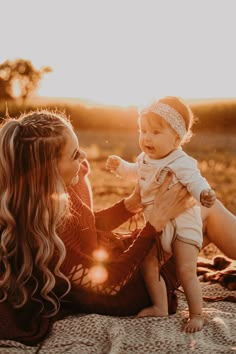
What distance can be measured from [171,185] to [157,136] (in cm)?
30

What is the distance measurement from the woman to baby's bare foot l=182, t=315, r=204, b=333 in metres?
0.29

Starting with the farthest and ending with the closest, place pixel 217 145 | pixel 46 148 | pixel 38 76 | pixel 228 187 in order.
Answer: pixel 38 76 < pixel 217 145 < pixel 228 187 < pixel 46 148

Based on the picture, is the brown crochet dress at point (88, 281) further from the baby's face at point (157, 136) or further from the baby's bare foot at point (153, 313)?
the baby's face at point (157, 136)

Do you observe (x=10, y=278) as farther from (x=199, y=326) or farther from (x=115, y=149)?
(x=115, y=149)

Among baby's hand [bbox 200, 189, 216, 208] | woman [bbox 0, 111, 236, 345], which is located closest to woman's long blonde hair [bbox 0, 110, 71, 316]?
woman [bbox 0, 111, 236, 345]

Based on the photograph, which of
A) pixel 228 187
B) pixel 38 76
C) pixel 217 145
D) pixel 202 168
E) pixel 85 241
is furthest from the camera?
pixel 38 76

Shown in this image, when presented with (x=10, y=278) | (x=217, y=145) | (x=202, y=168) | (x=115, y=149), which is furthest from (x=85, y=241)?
(x=217, y=145)

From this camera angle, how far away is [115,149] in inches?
770

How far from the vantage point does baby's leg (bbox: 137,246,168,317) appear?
13.0 ft

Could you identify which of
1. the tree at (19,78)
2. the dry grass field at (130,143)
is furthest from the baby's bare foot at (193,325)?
the tree at (19,78)

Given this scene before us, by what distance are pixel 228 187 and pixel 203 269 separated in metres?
7.21

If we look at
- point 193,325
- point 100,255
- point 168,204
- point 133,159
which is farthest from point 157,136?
point 133,159

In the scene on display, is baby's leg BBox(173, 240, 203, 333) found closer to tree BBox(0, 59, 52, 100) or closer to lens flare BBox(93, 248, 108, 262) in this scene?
lens flare BBox(93, 248, 108, 262)

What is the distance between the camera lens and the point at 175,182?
4.08 m
